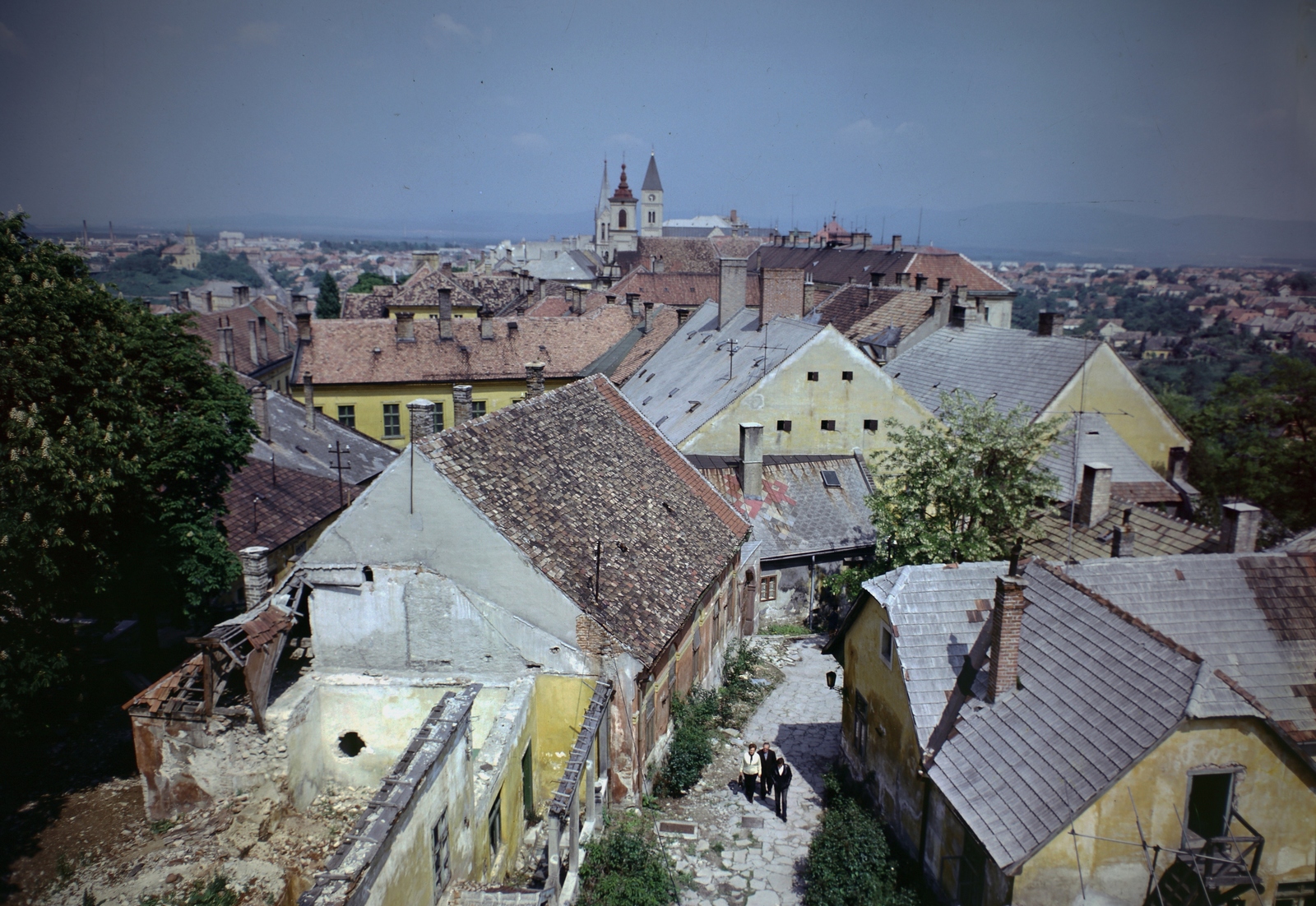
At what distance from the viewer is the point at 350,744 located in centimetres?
1465

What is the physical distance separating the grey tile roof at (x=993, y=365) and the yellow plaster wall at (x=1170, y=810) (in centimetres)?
1680

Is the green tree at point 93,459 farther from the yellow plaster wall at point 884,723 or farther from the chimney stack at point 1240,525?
the chimney stack at point 1240,525

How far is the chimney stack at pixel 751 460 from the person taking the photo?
2442 centimetres

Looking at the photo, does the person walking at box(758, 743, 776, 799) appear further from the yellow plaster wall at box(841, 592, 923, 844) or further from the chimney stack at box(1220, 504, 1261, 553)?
the chimney stack at box(1220, 504, 1261, 553)

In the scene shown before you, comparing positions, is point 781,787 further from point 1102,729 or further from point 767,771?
point 1102,729

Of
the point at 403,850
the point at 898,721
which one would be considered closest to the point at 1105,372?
the point at 898,721

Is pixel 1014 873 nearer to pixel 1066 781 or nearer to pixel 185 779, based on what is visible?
pixel 1066 781

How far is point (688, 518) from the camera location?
19922 mm

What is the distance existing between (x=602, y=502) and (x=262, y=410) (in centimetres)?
1685

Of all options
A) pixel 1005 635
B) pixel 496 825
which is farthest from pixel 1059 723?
pixel 496 825

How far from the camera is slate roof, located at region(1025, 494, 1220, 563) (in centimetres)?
1927

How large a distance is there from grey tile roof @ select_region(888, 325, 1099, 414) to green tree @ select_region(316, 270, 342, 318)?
6424 cm

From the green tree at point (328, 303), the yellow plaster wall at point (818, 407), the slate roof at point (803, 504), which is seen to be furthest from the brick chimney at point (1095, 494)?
the green tree at point (328, 303)

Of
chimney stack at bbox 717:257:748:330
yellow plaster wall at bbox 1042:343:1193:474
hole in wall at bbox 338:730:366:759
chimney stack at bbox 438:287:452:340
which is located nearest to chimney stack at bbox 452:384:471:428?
hole in wall at bbox 338:730:366:759
